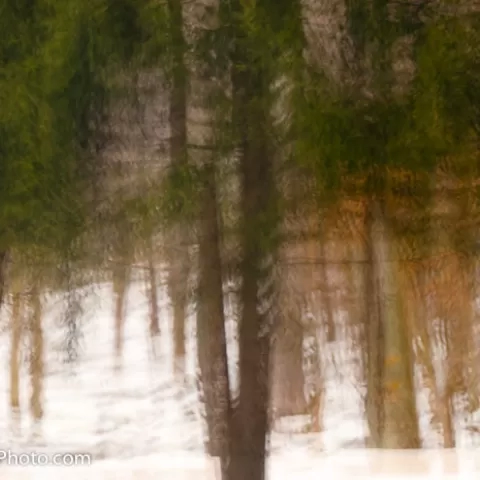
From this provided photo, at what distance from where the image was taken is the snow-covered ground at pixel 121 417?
1143 millimetres

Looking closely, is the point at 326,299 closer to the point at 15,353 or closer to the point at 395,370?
the point at 395,370

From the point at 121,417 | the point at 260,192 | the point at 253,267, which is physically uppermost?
the point at 260,192

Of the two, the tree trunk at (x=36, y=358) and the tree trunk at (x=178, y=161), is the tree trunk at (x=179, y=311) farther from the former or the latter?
the tree trunk at (x=36, y=358)

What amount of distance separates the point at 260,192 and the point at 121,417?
434 mm

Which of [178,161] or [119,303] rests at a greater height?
[178,161]

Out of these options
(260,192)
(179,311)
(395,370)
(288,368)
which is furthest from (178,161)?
(395,370)


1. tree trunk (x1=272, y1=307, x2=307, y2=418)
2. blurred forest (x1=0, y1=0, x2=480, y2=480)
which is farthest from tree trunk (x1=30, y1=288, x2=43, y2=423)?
tree trunk (x1=272, y1=307, x2=307, y2=418)

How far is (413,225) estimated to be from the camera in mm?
1135

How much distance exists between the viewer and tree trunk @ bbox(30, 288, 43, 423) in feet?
3.81

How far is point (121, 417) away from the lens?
3.76ft

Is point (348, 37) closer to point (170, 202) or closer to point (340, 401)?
point (170, 202)

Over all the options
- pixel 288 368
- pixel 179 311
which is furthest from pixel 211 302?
pixel 288 368

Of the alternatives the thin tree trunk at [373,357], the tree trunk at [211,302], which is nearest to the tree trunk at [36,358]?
the tree trunk at [211,302]

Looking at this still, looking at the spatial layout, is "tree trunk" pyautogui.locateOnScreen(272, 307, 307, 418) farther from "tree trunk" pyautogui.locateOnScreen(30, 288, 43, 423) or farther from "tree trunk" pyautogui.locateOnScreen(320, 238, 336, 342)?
"tree trunk" pyautogui.locateOnScreen(30, 288, 43, 423)
